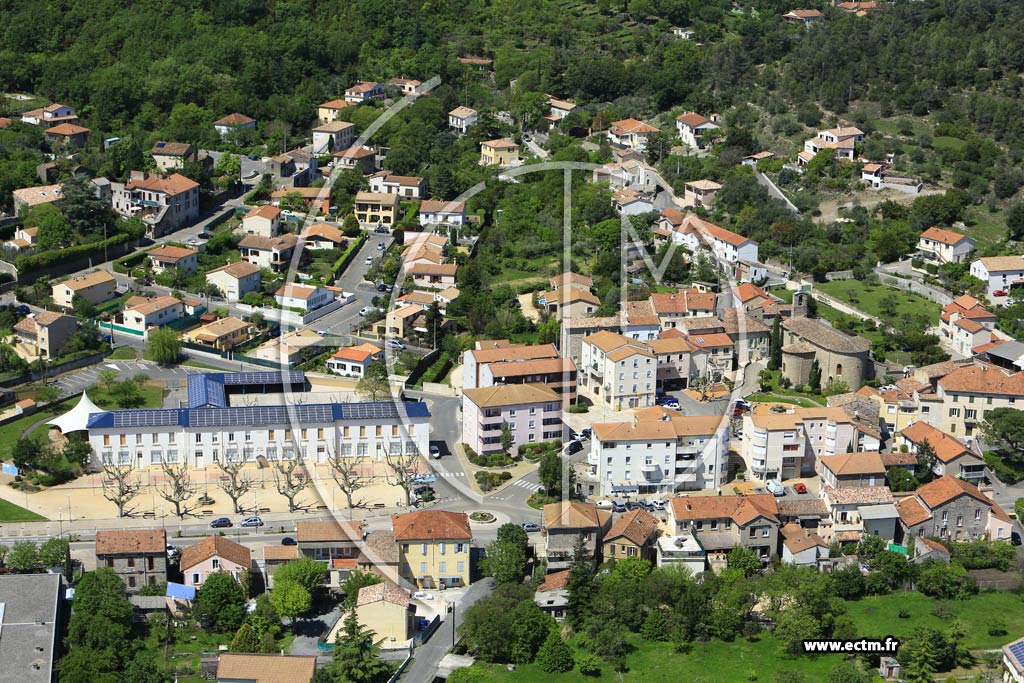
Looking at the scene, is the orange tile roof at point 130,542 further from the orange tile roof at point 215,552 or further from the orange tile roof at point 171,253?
the orange tile roof at point 171,253

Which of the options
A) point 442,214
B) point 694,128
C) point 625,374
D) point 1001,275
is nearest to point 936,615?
point 625,374

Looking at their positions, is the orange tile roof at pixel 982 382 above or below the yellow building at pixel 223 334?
above

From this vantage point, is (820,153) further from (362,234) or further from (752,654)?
(752,654)

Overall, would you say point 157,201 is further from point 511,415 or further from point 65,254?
point 511,415

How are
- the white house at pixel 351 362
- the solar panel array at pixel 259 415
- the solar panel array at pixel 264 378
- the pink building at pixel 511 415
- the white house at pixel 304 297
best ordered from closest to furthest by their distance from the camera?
the solar panel array at pixel 259 415
the pink building at pixel 511 415
the solar panel array at pixel 264 378
the white house at pixel 351 362
the white house at pixel 304 297

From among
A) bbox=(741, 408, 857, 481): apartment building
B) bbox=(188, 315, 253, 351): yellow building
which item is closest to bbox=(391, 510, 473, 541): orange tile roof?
bbox=(741, 408, 857, 481): apartment building

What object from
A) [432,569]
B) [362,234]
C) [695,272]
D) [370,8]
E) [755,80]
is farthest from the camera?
[370,8]

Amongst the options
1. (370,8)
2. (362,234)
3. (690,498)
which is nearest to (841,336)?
(690,498)

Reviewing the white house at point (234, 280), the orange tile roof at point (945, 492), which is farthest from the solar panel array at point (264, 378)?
the orange tile roof at point (945, 492)
